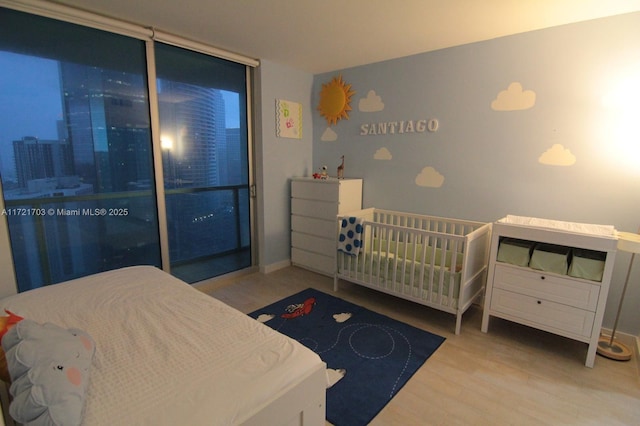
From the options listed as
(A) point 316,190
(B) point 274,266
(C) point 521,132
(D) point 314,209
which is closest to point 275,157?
(A) point 316,190

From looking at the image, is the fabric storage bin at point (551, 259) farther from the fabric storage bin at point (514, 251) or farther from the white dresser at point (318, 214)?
the white dresser at point (318, 214)

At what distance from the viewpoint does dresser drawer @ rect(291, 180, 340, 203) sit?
3.38 meters

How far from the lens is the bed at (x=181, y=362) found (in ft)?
3.37

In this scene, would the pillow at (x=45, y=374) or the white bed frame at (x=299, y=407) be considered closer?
the pillow at (x=45, y=374)

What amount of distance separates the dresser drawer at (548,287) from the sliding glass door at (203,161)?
266 cm

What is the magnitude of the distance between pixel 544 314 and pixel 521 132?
56.4 inches

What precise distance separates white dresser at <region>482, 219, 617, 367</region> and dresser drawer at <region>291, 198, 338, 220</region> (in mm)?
1583

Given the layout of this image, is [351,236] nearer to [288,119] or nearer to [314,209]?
[314,209]

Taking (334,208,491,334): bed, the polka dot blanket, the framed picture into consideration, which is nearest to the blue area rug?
(334,208,491,334): bed

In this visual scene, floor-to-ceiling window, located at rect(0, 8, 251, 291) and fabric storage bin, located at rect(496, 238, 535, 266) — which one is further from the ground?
floor-to-ceiling window, located at rect(0, 8, 251, 291)

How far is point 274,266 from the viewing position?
3838mm

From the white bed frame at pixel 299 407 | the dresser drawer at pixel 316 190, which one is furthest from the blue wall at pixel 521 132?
the white bed frame at pixel 299 407

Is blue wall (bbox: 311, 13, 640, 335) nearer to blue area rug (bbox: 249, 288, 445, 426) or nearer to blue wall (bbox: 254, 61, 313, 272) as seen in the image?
blue wall (bbox: 254, 61, 313, 272)

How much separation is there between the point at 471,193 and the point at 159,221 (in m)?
2.89
